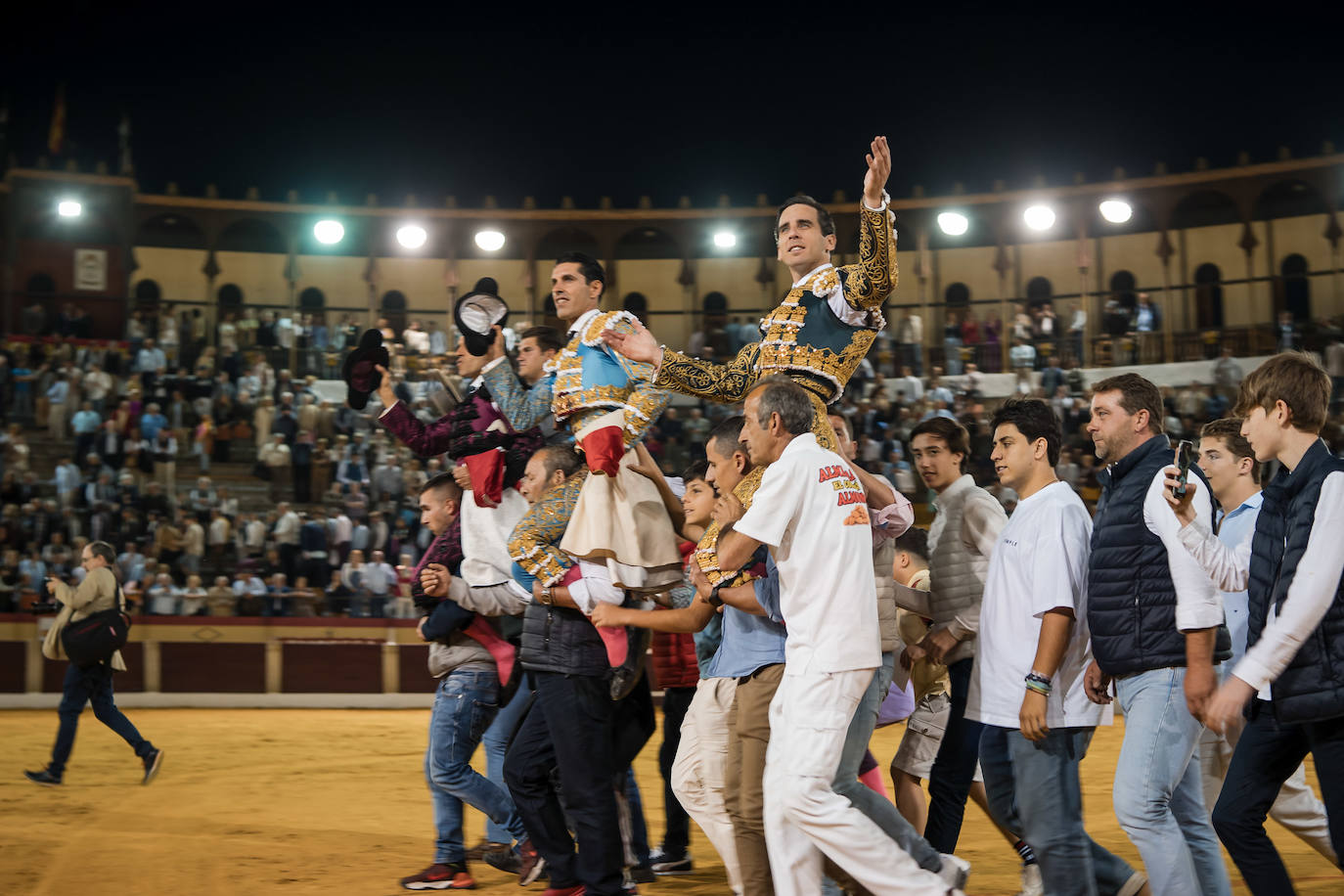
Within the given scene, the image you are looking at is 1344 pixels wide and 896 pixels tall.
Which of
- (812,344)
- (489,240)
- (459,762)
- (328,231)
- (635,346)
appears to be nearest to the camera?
(635,346)

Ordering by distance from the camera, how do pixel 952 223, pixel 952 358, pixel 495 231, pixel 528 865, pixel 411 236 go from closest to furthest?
pixel 528 865, pixel 952 358, pixel 952 223, pixel 411 236, pixel 495 231

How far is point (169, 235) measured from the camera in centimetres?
2778

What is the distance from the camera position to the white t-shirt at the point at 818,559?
3580 mm

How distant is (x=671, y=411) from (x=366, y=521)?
5.10m

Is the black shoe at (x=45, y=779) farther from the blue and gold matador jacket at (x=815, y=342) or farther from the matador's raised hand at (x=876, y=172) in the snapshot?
the matador's raised hand at (x=876, y=172)

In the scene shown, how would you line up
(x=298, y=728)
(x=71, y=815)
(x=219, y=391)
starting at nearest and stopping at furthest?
(x=71, y=815), (x=298, y=728), (x=219, y=391)

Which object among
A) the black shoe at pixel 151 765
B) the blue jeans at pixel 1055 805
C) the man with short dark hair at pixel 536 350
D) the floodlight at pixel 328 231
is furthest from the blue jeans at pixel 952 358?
the blue jeans at pixel 1055 805

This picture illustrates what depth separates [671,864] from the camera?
5.50 metres

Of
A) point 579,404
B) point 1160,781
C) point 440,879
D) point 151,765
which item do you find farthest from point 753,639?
point 151,765

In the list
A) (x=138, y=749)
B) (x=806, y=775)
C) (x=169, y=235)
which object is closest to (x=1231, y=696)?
(x=806, y=775)

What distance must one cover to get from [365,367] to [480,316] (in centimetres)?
55

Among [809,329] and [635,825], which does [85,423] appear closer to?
[635,825]

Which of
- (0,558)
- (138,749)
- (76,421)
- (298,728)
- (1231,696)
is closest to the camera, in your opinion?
(1231,696)

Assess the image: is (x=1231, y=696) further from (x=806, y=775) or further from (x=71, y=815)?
(x=71, y=815)
